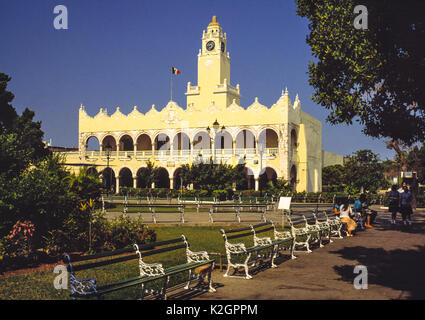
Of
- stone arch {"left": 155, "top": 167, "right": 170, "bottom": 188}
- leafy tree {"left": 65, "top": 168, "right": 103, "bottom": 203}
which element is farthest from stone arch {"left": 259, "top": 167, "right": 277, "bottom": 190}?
leafy tree {"left": 65, "top": 168, "right": 103, "bottom": 203}

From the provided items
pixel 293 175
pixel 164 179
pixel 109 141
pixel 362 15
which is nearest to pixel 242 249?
pixel 362 15

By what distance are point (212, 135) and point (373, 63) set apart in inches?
1458

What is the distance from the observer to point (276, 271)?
29.0ft

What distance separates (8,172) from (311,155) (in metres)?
42.1

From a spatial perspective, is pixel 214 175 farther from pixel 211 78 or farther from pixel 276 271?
pixel 276 271

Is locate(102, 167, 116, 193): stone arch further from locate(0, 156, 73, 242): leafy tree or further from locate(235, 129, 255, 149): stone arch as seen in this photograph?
locate(0, 156, 73, 242): leafy tree

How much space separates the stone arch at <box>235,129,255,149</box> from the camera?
47.2m

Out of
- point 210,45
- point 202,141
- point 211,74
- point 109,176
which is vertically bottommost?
point 109,176

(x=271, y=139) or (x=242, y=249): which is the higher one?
(x=271, y=139)

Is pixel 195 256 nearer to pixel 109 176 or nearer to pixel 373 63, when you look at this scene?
pixel 373 63

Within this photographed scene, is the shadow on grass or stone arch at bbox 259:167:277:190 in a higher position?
stone arch at bbox 259:167:277:190

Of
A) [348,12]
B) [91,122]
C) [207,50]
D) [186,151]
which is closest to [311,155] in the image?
[186,151]

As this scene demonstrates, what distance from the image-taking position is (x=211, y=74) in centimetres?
5334

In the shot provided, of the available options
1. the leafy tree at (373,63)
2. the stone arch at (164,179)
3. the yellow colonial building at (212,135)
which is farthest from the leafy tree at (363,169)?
the leafy tree at (373,63)
